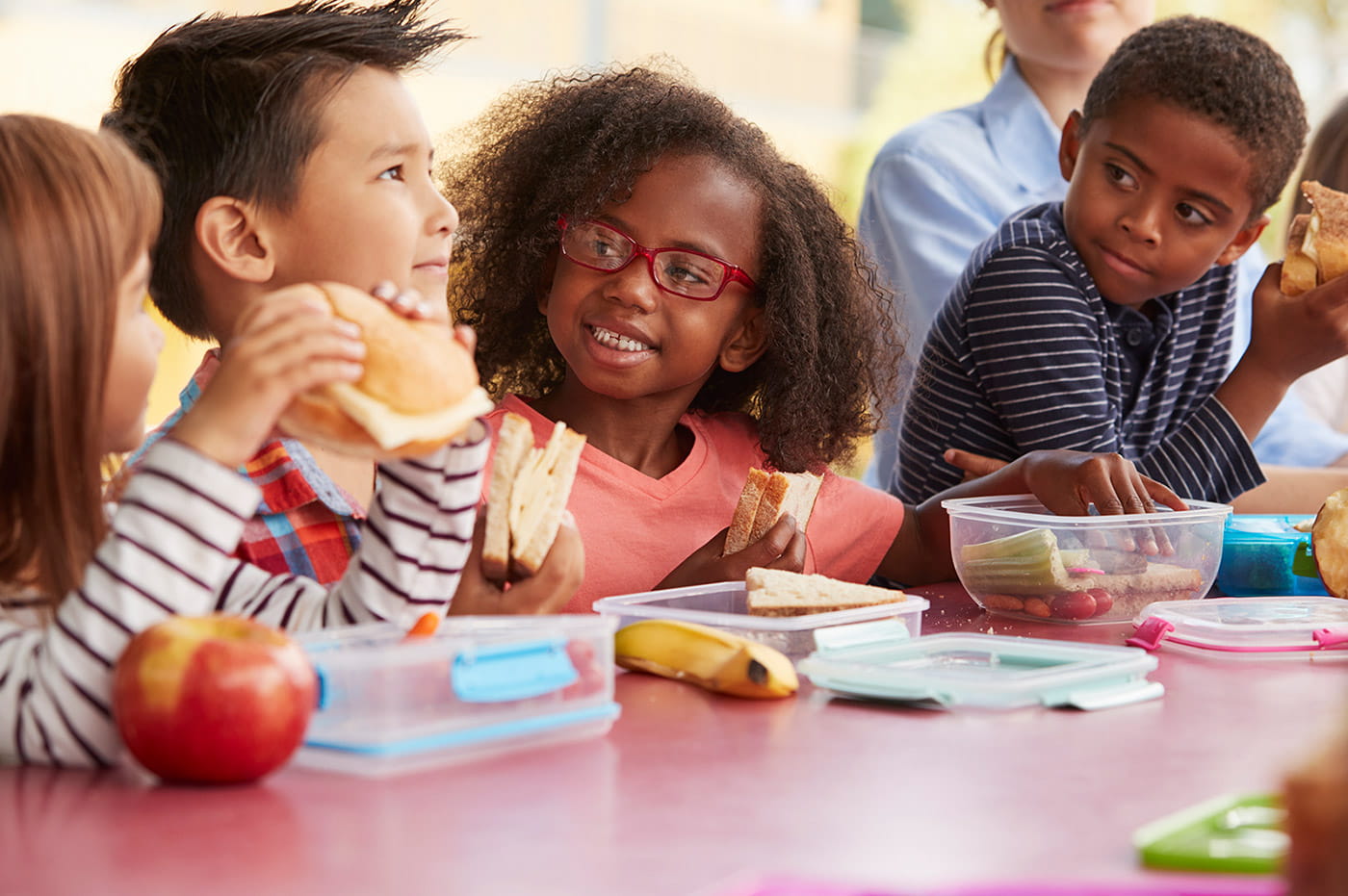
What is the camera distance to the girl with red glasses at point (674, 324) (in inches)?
95.8

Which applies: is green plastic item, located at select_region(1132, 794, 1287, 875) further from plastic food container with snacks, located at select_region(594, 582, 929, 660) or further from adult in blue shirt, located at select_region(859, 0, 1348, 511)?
adult in blue shirt, located at select_region(859, 0, 1348, 511)

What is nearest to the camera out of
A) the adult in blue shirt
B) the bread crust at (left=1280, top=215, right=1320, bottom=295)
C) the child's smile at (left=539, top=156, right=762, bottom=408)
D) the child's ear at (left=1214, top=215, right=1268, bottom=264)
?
the child's smile at (left=539, top=156, right=762, bottom=408)

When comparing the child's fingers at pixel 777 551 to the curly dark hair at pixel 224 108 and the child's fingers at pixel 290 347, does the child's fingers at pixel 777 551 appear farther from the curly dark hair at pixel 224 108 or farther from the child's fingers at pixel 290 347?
the child's fingers at pixel 290 347

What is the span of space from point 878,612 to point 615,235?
0.98 meters

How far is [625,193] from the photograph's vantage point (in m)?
2.46

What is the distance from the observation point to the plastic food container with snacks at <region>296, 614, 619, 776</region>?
1186 mm

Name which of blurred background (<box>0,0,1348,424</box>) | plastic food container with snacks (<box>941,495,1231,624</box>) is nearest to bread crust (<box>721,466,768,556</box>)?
plastic food container with snacks (<box>941,495,1231,624</box>)

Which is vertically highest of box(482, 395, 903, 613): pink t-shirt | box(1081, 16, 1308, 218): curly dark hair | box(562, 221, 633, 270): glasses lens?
box(1081, 16, 1308, 218): curly dark hair

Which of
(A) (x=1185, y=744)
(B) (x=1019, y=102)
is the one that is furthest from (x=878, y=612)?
(B) (x=1019, y=102)

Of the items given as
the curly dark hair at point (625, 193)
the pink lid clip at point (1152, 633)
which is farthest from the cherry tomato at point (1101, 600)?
the curly dark hair at point (625, 193)

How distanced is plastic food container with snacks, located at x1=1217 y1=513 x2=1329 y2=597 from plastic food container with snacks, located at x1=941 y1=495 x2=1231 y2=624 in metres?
0.19

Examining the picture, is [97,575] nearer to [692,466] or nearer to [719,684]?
[719,684]

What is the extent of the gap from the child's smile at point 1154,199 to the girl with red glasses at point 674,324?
44 cm

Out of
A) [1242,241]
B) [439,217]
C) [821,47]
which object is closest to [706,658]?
[439,217]
